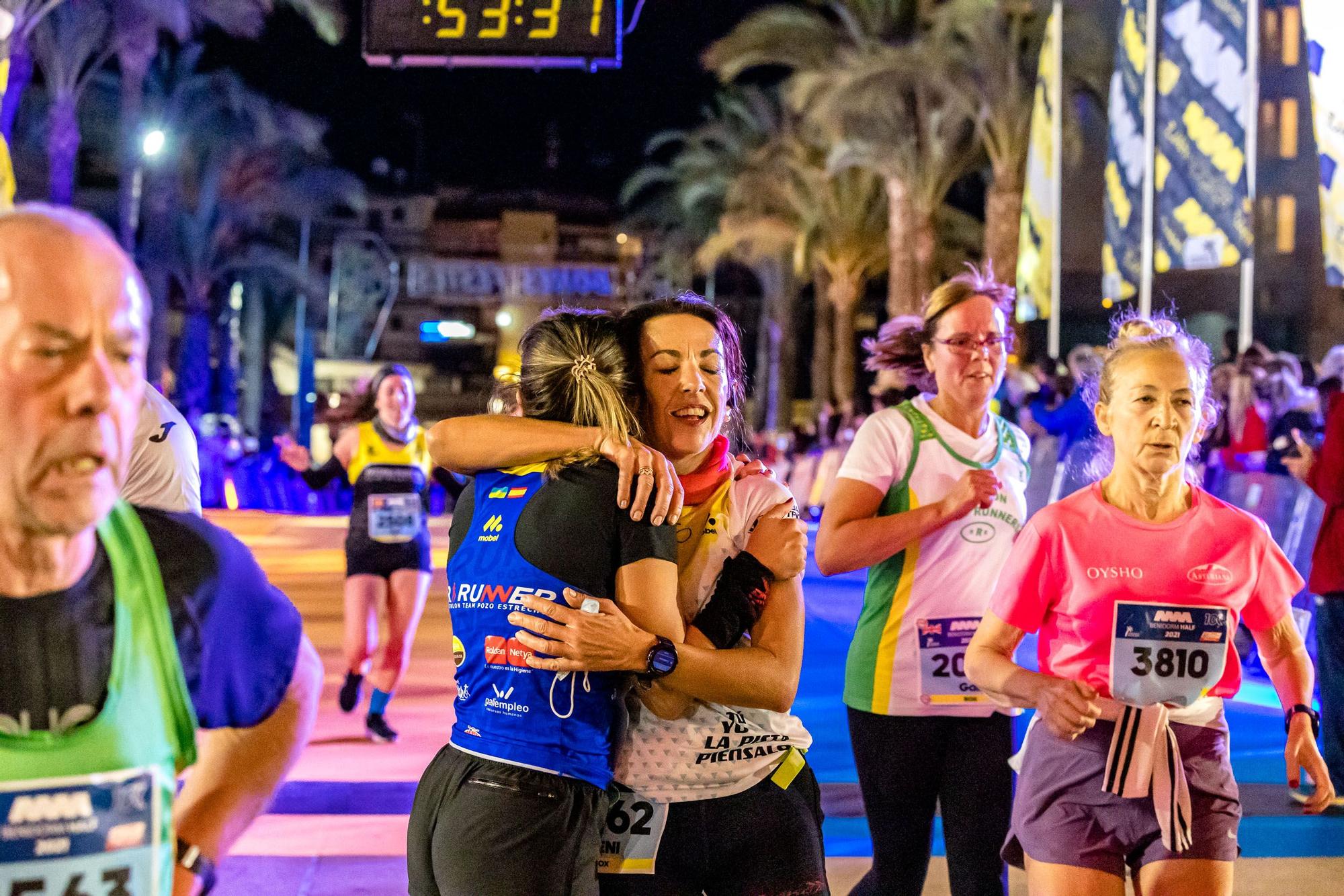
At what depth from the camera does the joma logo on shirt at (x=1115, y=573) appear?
9.34ft

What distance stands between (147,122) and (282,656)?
28854 mm

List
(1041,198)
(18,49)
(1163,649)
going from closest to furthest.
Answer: (1163,649)
(18,49)
(1041,198)

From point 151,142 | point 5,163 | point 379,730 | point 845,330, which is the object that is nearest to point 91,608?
point 379,730

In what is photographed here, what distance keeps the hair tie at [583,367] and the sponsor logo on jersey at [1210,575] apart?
138 centimetres

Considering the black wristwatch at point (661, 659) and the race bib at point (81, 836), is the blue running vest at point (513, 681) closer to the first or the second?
the black wristwatch at point (661, 659)

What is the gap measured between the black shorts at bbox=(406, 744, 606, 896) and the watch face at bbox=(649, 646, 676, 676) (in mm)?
239

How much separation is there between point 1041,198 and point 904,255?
5473mm

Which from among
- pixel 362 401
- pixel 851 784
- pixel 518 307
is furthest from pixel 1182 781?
pixel 518 307

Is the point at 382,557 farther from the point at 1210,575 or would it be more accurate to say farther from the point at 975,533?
the point at 1210,575

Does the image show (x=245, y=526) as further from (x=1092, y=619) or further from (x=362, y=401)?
(x=1092, y=619)

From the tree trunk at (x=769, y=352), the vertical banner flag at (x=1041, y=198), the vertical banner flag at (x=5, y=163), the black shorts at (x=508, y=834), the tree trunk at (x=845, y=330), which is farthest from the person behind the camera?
the tree trunk at (x=769, y=352)

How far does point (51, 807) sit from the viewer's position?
1.45m

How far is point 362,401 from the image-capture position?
24.3 feet

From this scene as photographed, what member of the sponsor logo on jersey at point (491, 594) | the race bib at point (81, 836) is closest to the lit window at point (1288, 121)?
the sponsor logo on jersey at point (491, 594)
